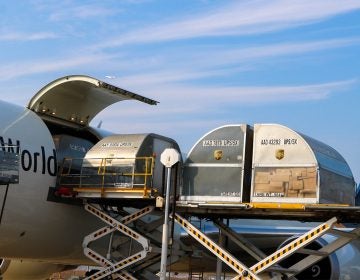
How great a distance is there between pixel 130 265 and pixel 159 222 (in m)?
1.38

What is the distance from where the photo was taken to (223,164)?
1198 cm

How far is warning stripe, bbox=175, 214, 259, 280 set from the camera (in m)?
11.5

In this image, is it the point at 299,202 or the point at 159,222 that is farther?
the point at 159,222

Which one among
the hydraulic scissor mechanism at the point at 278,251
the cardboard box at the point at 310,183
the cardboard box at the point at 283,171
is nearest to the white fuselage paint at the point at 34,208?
the hydraulic scissor mechanism at the point at 278,251

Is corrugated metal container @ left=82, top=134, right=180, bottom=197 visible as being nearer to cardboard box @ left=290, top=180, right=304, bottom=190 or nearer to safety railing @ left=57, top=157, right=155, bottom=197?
safety railing @ left=57, top=157, right=155, bottom=197

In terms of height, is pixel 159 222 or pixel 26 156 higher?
pixel 26 156

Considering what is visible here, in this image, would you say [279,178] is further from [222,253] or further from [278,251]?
[222,253]

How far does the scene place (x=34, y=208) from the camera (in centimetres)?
1210

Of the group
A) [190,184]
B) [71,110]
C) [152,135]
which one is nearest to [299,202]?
[190,184]

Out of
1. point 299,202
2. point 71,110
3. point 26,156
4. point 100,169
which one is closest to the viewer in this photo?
point 299,202

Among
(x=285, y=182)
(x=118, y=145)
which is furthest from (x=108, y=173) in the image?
(x=285, y=182)

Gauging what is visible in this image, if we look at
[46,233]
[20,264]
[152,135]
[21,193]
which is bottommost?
[20,264]

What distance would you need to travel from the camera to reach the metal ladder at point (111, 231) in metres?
12.3

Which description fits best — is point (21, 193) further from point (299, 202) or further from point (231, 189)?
point (299, 202)
